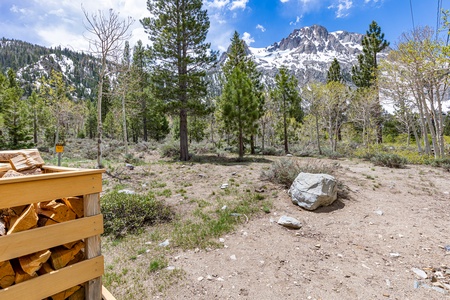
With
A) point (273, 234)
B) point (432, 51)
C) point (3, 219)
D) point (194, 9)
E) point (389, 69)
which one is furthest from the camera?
point (389, 69)

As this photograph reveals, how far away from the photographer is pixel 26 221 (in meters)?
1.43

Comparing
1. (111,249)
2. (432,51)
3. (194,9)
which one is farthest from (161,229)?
(432,51)

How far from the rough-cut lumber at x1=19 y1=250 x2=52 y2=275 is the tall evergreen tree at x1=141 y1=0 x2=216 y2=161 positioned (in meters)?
11.6

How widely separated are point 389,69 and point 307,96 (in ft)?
22.1

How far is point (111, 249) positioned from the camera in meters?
3.65

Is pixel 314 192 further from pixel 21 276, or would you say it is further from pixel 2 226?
pixel 2 226

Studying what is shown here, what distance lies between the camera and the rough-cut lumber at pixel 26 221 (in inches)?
55.0

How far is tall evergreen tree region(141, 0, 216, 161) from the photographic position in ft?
40.4

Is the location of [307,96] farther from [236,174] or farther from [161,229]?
[161,229]

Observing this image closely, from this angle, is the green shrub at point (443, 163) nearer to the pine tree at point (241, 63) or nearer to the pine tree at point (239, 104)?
the pine tree at point (239, 104)

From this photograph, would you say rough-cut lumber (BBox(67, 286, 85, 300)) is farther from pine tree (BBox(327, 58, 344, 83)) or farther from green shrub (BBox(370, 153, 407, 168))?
pine tree (BBox(327, 58, 344, 83))

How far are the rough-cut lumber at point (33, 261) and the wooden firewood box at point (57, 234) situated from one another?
7cm

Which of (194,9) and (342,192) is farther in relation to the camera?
(194,9)

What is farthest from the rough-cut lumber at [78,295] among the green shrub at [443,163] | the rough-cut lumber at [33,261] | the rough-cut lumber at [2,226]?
the green shrub at [443,163]
